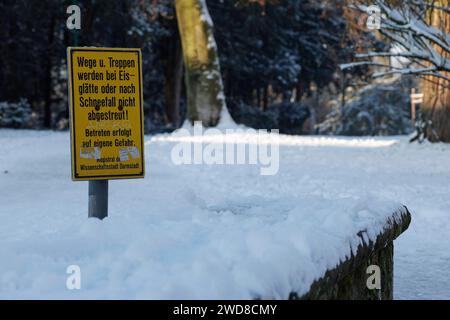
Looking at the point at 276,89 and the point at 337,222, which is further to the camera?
the point at 276,89

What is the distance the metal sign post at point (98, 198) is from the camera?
4.45 m

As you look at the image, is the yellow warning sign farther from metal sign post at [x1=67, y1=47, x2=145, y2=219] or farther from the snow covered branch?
the snow covered branch

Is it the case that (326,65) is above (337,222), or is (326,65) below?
above

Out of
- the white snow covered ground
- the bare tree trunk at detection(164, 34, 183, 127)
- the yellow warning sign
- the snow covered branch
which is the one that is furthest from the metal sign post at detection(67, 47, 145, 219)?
the bare tree trunk at detection(164, 34, 183, 127)

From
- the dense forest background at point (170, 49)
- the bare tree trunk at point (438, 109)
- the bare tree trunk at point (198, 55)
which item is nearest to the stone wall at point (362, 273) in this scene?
the bare tree trunk at point (438, 109)

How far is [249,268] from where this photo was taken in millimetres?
2764

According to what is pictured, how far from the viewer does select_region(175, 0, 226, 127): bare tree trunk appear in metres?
19.6

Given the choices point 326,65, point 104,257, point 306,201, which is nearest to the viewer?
point 104,257

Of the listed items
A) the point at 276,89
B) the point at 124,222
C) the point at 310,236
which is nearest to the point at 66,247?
the point at 124,222

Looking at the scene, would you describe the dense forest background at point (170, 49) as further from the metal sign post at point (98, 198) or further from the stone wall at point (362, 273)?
the metal sign post at point (98, 198)

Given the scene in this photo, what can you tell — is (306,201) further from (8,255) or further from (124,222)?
(8,255)

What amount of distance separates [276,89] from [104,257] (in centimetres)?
3184

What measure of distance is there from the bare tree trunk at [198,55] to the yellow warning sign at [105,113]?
15227 mm

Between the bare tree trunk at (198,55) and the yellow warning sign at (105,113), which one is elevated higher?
the bare tree trunk at (198,55)
